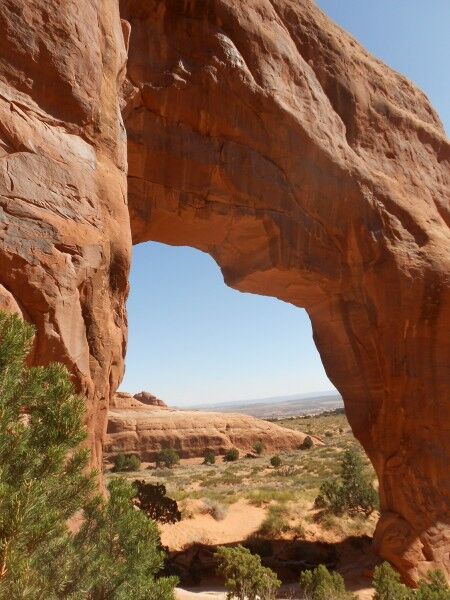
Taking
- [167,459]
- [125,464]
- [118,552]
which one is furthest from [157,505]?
[167,459]

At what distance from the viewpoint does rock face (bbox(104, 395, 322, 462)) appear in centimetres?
3159

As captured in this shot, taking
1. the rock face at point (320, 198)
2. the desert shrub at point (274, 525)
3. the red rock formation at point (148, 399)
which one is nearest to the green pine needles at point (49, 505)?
the rock face at point (320, 198)

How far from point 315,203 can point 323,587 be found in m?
8.28

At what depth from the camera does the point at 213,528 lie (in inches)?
601

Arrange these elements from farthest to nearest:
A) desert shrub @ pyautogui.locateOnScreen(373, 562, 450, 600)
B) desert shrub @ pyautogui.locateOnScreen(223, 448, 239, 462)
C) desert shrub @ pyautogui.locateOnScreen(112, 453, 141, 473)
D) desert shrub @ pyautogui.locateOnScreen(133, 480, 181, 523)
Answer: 1. desert shrub @ pyautogui.locateOnScreen(223, 448, 239, 462)
2. desert shrub @ pyautogui.locateOnScreen(112, 453, 141, 473)
3. desert shrub @ pyautogui.locateOnScreen(133, 480, 181, 523)
4. desert shrub @ pyautogui.locateOnScreen(373, 562, 450, 600)

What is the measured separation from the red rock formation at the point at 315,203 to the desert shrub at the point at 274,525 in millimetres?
4216

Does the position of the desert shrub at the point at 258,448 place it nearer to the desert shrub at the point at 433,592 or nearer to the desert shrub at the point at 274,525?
the desert shrub at the point at 274,525

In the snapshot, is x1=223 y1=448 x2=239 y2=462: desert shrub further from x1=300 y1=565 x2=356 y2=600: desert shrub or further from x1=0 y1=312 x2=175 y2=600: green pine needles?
x1=0 y1=312 x2=175 y2=600: green pine needles

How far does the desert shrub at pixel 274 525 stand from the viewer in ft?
47.4

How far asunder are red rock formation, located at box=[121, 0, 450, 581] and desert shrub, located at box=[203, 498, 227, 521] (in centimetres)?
651

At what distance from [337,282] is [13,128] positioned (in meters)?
8.85

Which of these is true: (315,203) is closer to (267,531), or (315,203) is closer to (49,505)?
(267,531)

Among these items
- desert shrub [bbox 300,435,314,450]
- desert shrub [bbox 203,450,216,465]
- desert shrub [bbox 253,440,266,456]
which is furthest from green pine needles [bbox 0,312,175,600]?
desert shrub [bbox 300,435,314,450]

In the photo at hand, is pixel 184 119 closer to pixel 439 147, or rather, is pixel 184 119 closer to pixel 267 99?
pixel 267 99
